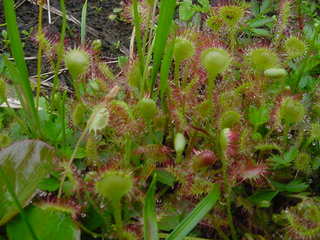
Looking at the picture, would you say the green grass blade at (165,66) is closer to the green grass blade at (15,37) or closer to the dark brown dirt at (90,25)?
the green grass blade at (15,37)

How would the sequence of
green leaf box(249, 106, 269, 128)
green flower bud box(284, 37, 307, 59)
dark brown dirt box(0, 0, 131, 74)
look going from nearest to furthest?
green leaf box(249, 106, 269, 128), green flower bud box(284, 37, 307, 59), dark brown dirt box(0, 0, 131, 74)

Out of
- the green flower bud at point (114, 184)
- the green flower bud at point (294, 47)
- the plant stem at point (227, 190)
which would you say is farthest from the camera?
the green flower bud at point (294, 47)

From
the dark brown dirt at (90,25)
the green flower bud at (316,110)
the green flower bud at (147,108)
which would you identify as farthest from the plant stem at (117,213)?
the dark brown dirt at (90,25)

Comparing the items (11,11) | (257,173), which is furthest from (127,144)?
(11,11)

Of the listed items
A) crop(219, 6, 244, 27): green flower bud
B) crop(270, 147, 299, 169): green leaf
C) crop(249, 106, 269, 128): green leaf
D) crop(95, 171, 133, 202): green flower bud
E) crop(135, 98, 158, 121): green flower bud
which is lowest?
crop(270, 147, 299, 169): green leaf

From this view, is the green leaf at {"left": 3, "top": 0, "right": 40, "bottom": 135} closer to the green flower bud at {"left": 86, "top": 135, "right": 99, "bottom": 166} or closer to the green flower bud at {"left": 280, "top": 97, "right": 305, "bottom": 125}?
the green flower bud at {"left": 86, "top": 135, "right": 99, "bottom": 166}

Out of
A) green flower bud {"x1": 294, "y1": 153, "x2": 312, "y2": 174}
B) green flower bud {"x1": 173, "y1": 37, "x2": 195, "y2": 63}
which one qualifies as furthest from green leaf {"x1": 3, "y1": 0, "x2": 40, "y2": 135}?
green flower bud {"x1": 294, "y1": 153, "x2": 312, "y2": 174}

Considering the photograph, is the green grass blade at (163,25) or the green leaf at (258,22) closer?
the green grass blade at (163,25)

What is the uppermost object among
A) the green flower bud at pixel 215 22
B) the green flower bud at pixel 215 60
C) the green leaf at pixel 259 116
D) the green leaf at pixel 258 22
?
the green flower bud at pixel 215 22
